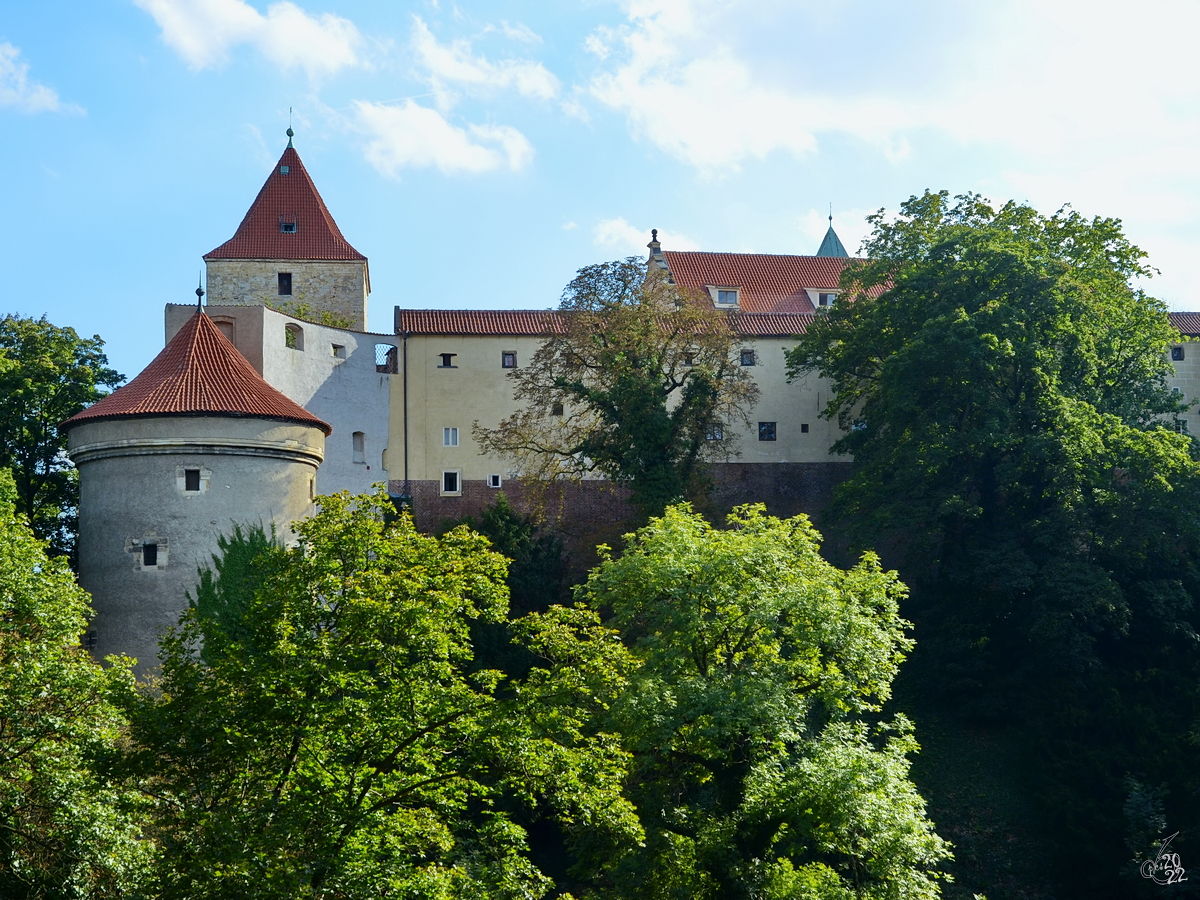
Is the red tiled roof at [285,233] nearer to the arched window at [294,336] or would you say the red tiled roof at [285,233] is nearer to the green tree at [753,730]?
the arched window at [294,336]

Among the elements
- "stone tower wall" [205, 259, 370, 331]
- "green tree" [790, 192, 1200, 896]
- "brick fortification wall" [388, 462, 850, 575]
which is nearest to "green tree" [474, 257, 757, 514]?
"brick fortification wall" [388, 462, 850, 575]

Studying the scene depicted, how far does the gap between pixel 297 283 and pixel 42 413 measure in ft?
43.7

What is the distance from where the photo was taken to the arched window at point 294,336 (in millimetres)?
43188

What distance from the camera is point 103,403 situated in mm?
35094

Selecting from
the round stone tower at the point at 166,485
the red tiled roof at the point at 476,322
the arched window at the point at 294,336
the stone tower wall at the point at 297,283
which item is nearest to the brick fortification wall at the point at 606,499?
the red tiled roof at the point at 476,322

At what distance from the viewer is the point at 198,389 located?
115 feet

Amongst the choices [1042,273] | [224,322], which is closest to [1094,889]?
[1042,273]

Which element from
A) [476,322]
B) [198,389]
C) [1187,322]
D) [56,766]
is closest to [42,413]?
[198,389]

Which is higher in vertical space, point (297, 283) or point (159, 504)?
point (297, 283)

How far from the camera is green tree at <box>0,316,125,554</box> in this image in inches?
1625

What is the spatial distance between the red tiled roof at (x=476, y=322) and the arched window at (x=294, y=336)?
403 cm

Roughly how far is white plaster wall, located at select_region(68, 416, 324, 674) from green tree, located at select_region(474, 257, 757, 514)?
8.45 m

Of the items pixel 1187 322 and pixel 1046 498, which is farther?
pixel 1187 322

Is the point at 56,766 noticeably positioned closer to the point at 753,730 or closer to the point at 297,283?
the point at 753,730
